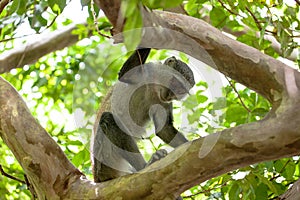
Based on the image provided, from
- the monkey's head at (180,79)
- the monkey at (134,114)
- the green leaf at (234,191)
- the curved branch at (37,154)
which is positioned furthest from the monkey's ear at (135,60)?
the green leaf at (234,191)

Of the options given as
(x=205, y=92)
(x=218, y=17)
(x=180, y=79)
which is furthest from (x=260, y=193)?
(x=218, y=17)

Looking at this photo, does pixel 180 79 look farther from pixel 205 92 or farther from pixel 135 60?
pixel 205 92

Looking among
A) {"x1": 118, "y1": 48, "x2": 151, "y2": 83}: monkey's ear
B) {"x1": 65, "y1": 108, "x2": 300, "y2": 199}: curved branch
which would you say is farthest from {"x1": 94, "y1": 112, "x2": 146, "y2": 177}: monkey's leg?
{"x1": 65, "y1": 108, "x2": 300, "y2": 199}: curved branch

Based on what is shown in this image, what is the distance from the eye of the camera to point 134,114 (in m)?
2.45

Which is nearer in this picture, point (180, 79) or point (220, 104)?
point (220, 104)

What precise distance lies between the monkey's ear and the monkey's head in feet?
0.66

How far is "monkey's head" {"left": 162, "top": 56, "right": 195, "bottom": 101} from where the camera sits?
2.25 m

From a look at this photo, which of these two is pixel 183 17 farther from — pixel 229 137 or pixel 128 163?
pixel 128 163

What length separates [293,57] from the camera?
353 cm

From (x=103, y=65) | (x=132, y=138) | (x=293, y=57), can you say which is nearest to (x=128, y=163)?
(x=132, y=138)

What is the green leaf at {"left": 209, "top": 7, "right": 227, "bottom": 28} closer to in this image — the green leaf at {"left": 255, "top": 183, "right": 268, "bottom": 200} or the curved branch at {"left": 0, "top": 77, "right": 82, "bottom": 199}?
the green leaf at {"left": 255, "top": 183, "right": 268, "bottom": 200}

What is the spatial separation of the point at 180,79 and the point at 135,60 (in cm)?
26

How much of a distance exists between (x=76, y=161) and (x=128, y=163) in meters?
0.26

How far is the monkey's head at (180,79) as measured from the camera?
7.38 feet
